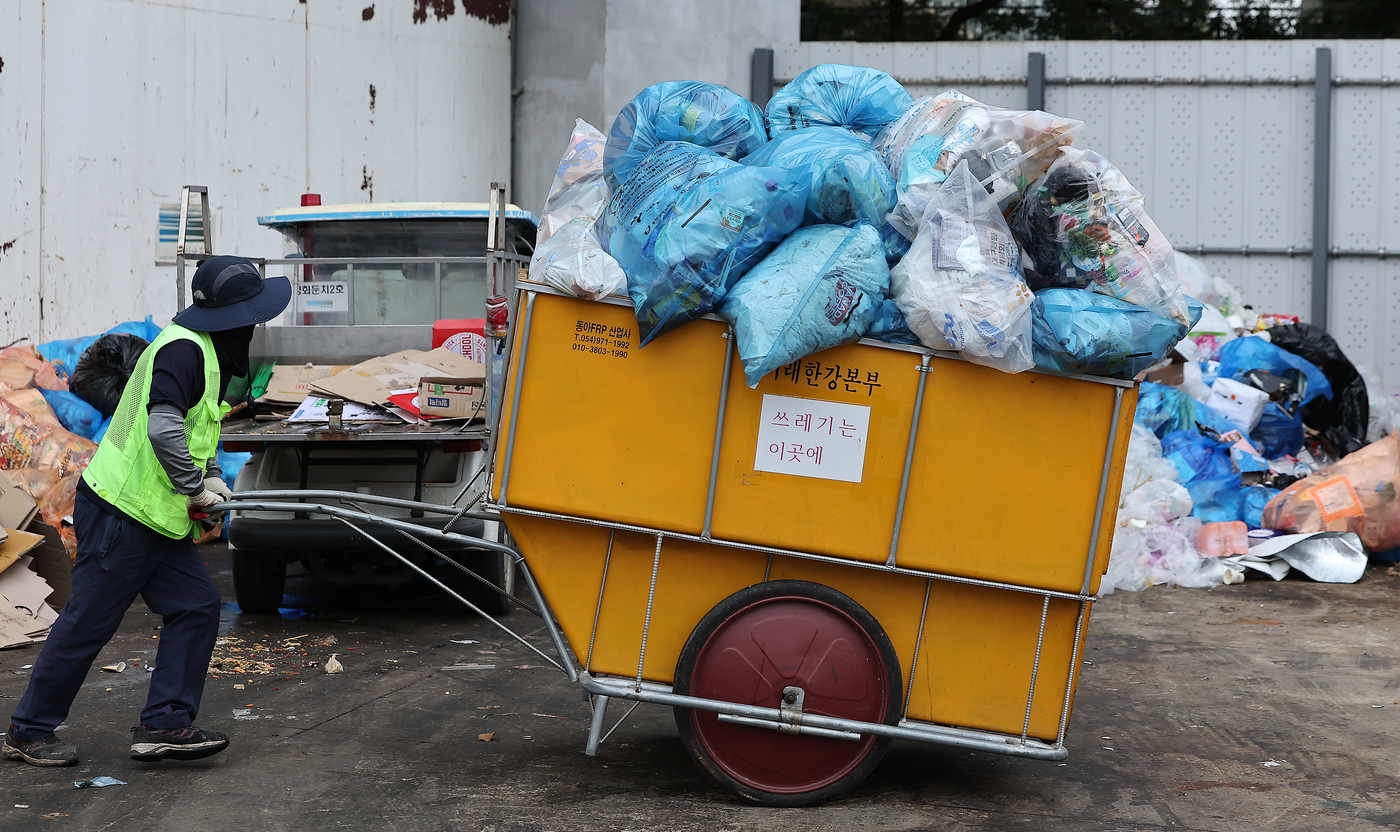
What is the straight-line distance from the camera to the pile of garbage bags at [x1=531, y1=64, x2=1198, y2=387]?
10.2 ft

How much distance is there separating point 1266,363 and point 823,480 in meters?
6.73

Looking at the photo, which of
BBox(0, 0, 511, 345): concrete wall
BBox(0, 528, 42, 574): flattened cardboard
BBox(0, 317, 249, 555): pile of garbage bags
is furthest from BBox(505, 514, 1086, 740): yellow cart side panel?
BBox(0, 0, 511, 345): concrete wall

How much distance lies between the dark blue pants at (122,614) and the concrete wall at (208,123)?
18.0ft

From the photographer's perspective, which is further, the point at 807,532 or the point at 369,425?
the point at 369,425

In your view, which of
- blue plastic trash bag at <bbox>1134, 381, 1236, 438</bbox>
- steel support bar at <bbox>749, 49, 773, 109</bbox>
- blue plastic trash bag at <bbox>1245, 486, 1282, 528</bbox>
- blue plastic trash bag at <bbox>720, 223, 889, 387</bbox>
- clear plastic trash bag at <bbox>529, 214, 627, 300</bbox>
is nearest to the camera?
blue plastic trash bag at <bbox>720, 223, 889, 387</bbox>

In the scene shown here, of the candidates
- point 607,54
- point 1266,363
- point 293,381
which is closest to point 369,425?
point 293,381

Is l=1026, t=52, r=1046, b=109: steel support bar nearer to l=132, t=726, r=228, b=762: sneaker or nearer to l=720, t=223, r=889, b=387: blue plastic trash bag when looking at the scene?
l=720, t=223, r=889, b=387: blue plastic trash bag

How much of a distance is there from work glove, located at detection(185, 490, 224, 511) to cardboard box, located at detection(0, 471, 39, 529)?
264 centimetres

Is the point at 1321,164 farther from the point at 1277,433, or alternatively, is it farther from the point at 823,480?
the point at 823,480

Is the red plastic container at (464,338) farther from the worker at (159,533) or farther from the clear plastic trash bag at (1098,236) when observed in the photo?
the clear plastic trash bag at (1098,236)

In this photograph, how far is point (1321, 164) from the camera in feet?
32.0

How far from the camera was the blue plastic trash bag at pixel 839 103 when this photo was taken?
3.84m

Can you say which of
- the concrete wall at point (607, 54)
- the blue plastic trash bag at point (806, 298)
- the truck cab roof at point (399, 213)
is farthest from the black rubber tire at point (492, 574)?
the concrete wall at point (607, 54)

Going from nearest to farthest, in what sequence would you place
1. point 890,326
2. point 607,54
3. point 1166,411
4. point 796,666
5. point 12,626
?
point 890,326, point 796,666, point 12,626, point 1166,411, point 607,54
